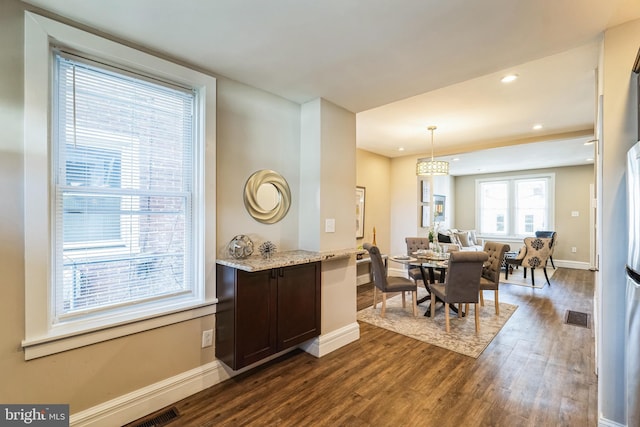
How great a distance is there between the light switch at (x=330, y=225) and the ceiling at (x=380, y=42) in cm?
121

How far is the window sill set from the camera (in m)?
1.58

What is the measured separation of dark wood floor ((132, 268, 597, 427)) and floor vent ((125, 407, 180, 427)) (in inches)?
1.9

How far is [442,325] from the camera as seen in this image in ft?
11.5

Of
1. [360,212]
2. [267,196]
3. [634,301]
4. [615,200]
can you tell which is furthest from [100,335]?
[360,212]

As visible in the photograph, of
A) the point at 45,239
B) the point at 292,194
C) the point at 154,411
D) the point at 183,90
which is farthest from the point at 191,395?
the point at 183,90

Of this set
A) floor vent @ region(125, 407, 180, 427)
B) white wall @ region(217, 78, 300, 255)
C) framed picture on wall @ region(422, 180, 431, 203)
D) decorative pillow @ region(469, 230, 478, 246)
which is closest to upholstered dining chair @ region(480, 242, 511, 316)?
framed picture on wall @ region(422, 180, 431, 203)

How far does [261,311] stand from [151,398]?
0.92 metres

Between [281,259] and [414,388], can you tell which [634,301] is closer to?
[414,388]

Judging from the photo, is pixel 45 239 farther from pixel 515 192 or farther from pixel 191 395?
pixel 515 192

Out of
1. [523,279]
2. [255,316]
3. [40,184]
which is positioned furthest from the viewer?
[523,279]

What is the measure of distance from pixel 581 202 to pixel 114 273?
9.65 m

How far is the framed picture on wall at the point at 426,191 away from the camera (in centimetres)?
613

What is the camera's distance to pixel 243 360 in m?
2.16

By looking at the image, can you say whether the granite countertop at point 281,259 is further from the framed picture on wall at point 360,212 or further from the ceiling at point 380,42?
the framed picture on wall at point 360,212
